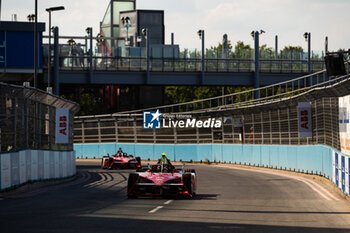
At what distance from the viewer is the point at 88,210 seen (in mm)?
16516

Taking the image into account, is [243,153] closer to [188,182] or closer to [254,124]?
[254,124]

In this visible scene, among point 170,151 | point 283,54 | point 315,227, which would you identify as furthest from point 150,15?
point 315,227

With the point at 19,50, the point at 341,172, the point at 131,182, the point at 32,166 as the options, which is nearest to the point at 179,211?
the point at 131,182

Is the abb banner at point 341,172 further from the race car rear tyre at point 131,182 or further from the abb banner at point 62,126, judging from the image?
the abb banner at point 62,126

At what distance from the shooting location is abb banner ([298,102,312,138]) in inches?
→ 1324

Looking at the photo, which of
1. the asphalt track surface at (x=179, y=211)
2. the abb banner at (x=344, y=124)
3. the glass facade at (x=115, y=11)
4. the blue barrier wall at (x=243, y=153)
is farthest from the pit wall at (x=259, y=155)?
the glass facade at (x=115, y=11)

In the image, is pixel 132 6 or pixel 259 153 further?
pixel 132 6

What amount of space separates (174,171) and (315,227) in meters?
8.86

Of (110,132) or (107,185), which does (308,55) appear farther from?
(107,185)

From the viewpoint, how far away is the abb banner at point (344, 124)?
20.9m

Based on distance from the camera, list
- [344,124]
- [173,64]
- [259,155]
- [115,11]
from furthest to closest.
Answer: [115,11] < [173,64] < [259,155] < [344,124]

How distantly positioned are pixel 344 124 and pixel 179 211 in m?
7.43

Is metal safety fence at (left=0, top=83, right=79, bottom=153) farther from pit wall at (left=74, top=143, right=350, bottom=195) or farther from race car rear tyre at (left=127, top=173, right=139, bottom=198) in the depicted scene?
pit wall at (left=74, top=143, right=350, bottom=195)

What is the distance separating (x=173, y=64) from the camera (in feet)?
206
